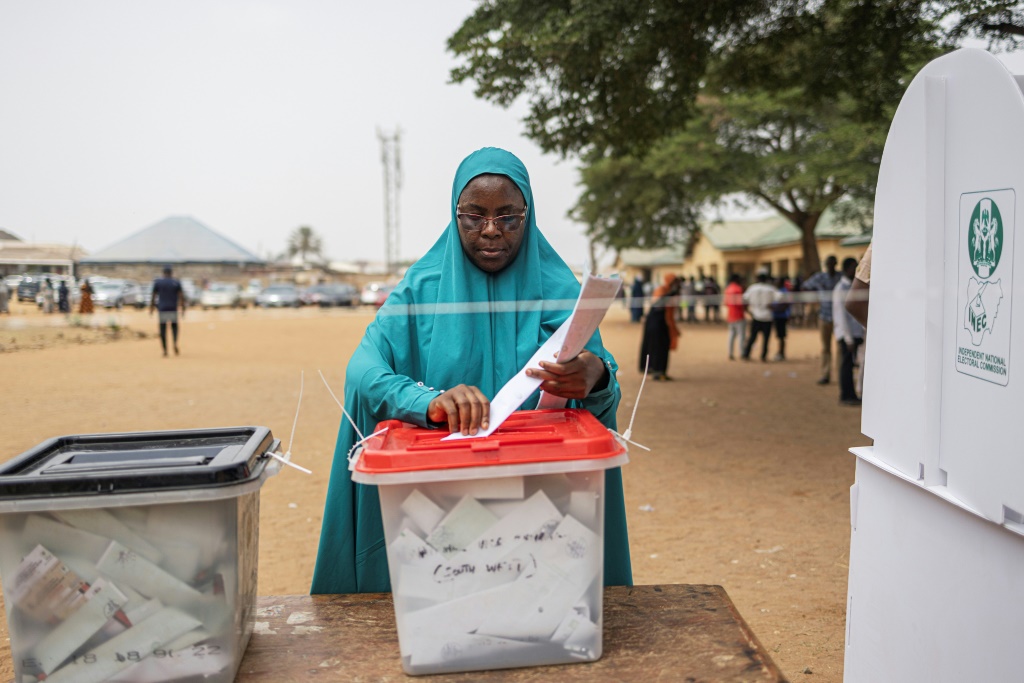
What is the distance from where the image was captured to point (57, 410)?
9.21m

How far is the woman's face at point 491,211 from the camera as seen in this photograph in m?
1.68

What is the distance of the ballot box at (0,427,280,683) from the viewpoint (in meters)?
1.16

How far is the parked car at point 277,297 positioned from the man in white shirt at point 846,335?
74.9 feet

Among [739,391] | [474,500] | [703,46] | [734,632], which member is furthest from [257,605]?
[739,391]

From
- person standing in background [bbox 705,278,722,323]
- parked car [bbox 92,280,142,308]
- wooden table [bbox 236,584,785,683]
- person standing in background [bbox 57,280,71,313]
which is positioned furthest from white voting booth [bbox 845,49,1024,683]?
person standing in background [bbox 705,278,722,323]

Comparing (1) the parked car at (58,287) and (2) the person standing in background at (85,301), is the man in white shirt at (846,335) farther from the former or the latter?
(2) the person standing in background at (85,301)

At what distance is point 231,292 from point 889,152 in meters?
27.9

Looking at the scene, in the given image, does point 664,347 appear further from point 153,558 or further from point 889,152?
point 153,558

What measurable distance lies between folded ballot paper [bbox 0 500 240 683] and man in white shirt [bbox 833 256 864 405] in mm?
8495

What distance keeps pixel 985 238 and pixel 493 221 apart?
3.21 ft

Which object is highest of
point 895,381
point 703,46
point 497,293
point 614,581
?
point 703,46

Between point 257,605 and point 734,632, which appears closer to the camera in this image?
point 734,632

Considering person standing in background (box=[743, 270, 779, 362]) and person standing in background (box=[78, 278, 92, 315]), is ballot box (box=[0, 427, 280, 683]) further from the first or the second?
person standing in background (box=[743, 270, 779, 362])

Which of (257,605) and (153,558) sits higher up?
(153,558)
